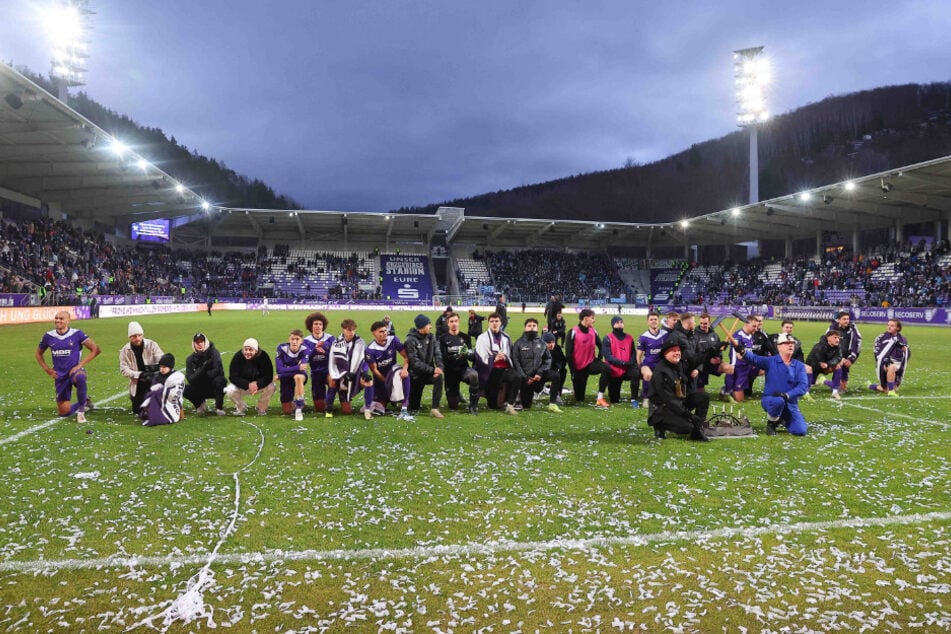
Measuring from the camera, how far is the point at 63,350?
754 centimetres

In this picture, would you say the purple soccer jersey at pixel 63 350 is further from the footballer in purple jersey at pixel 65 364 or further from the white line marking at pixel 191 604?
the white line marking at pixel 191 604

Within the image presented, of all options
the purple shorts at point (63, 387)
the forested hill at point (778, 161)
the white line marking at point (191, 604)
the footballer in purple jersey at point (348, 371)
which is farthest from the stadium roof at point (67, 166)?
the forested hill at point (778, 161)

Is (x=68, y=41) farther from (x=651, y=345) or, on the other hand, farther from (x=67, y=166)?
(x=651, y=345)

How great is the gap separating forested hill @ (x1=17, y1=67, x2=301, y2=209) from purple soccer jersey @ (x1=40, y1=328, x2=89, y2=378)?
71.4m

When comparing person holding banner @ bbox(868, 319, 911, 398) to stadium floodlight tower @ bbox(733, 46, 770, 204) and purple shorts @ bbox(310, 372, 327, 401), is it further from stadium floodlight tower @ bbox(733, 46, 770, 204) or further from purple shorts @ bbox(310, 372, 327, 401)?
stadium floodlight tower @ bbox(733, 46, 770, 204)

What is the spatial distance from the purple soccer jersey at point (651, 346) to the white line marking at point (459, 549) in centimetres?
480

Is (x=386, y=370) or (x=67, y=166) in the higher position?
(x=67, y=166)

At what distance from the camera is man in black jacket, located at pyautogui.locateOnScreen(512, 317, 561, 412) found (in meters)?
8.43

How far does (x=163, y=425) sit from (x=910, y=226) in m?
56.8

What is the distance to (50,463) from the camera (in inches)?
214

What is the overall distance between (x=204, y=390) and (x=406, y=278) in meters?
51.9

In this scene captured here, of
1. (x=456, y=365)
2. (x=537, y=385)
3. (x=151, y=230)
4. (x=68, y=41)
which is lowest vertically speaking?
(x=537, y=385)

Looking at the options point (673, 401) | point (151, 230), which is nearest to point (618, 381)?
point (673, 401)

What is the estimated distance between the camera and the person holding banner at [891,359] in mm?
9844
